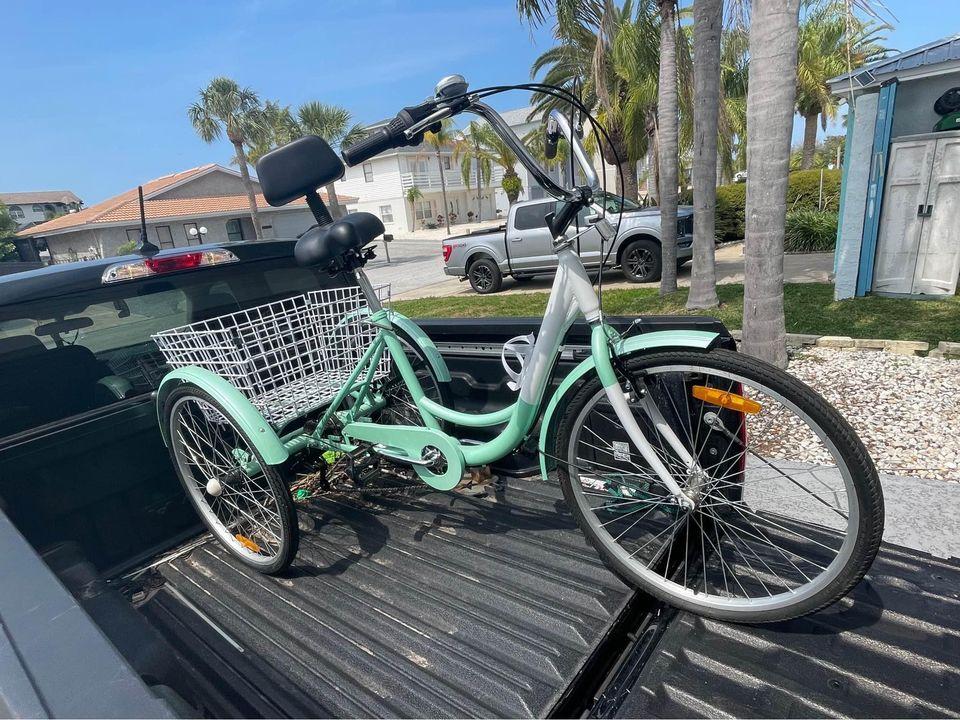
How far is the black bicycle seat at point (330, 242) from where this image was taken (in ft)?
7.56

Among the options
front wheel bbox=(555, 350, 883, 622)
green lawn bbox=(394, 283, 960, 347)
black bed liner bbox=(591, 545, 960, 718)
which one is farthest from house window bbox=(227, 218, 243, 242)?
black bed liner bbox=(591, 545, 960, 718)

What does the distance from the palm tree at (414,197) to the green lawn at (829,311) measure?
1357 inches

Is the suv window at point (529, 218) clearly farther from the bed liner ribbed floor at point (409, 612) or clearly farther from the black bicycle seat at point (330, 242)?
the bed liner ribbed floor at point (409, 612)

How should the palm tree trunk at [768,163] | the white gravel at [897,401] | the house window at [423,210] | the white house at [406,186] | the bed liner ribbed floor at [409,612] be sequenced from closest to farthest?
1. the bed liner ribbed floor at [409,612]
2. the white gravel at [897,401]
3. the palm tree trunk at [768,163]
4. the white house at [406,186]
5. the house window at [423,210]

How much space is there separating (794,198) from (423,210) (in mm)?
34159

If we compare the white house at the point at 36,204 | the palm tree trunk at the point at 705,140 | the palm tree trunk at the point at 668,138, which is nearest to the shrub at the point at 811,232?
the palm tree trunk at the point at 668,138

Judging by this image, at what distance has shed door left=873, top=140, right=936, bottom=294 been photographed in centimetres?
659

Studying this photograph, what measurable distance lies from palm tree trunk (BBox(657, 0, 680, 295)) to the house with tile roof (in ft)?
84.4

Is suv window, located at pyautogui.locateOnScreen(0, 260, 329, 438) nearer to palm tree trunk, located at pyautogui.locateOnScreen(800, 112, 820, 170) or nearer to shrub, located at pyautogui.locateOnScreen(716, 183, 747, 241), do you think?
shrub, located at pyautogui.locateOnScreen(716, 183, 747, 241)

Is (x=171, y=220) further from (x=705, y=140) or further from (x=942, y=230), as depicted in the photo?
(x=942, y=230)

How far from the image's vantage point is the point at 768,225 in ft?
15.5

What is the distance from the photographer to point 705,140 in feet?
23.1

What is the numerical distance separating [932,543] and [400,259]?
26.7 metres

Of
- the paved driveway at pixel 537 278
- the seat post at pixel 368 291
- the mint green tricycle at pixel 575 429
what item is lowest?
the paved driveway at pixel 537 278
